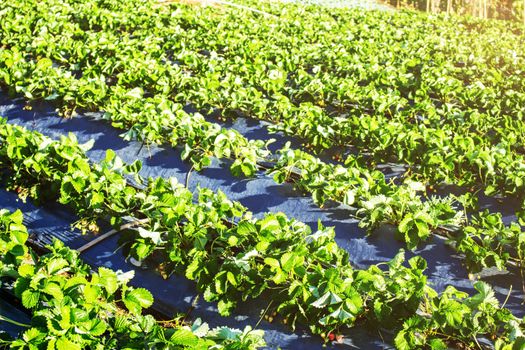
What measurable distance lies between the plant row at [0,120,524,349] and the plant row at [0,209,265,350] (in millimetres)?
433

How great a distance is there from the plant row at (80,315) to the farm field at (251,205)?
0.04 feet

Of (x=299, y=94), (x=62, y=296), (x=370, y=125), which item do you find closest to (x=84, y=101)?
(x=299, y=94)

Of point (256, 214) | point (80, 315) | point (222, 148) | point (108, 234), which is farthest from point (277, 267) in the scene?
point (222, 148)

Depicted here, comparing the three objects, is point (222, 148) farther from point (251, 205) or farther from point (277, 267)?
point (277, 267)

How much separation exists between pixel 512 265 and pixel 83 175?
128 inches

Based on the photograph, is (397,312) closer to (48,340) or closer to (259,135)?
(48,340)

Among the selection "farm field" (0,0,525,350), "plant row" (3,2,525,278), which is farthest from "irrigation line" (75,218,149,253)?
"plant row" (3,2,525,278)

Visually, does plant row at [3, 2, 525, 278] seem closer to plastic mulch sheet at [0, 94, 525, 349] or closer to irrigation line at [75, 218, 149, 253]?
plastic mulch sheet at [0, 94, 525, 349]

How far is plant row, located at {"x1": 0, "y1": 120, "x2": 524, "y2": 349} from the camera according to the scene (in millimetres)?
2986

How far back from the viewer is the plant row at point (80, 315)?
99.3 inches

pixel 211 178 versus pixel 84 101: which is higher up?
pixel 84 101

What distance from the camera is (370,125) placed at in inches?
213

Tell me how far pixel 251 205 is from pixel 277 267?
1.48m

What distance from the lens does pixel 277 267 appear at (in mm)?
3158
